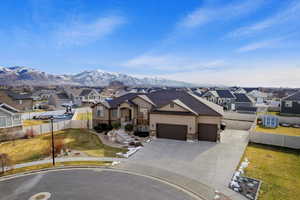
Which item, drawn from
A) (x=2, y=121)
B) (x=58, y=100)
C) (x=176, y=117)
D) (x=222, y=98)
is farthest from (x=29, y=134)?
(x=222, y=98)

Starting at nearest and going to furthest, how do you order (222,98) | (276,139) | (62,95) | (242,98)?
(276,139) → (242,98) → (222,98) → (62,95)

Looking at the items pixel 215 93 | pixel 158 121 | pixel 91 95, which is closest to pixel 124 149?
pixel 158 121

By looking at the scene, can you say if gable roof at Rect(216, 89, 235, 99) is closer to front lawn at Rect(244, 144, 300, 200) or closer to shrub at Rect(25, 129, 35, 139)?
front lawn at Rect(244, 144, 300, 200)

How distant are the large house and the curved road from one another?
9.53 m

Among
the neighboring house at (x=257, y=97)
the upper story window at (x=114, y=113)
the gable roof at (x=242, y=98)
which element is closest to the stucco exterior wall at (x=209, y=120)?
the upper story window at (x=114, y=113)

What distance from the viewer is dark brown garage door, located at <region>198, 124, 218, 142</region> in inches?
797

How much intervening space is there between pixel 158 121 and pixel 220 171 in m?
9.92

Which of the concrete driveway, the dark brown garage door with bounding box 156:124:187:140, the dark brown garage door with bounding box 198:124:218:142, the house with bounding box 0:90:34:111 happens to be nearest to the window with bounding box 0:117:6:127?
the concrete driveway

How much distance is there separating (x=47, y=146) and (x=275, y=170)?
75.4 ft

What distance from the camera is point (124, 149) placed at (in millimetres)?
18906

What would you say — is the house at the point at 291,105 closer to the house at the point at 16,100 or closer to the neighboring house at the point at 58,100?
the neighboring house at the point at 58,100

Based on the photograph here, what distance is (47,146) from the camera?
2012 centimetres

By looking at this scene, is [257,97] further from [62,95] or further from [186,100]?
[62,95]

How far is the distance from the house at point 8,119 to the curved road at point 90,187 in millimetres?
15650
